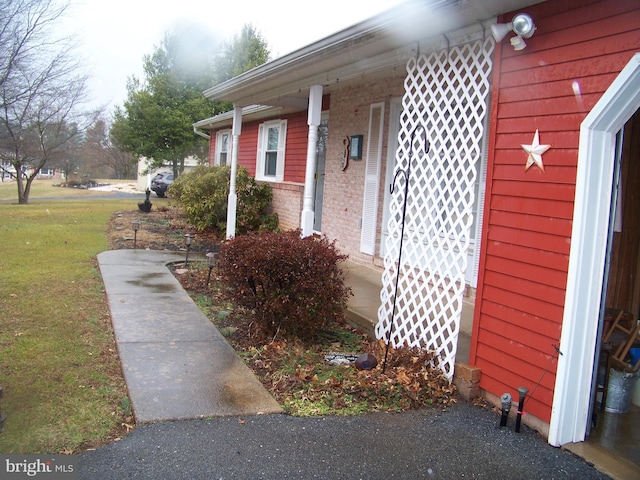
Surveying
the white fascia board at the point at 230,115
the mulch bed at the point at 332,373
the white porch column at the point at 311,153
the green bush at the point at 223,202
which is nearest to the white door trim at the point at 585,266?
the mulch bed at the point at 332,373

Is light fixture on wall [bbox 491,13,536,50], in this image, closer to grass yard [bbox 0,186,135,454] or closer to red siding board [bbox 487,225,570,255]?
red siding board [bbox 487,225,570,255]

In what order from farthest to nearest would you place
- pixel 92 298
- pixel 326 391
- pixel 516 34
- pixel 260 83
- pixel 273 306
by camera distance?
pixel 260 83 < pixel 92 298 < pixel 273 306 < pixel 326 391 < pixel 516 34

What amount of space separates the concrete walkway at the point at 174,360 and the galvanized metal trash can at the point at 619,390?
2.45 m

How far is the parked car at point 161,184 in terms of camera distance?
93.5ft

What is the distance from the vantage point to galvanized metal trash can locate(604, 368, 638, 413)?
3.92 metres

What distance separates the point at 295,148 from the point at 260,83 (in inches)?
139

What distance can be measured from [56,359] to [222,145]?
47.6 ft

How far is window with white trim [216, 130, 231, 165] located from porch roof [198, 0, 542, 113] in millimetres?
9218

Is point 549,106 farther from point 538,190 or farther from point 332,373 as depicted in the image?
point 332,373

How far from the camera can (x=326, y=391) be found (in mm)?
4176

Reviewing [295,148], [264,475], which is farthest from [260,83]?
[264,475]

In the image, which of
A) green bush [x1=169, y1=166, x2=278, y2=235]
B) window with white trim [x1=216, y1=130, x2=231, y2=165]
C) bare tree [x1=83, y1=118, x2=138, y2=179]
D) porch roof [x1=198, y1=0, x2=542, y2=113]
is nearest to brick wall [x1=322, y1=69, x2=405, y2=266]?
porch roof [x1=198, y1=0, x2=542, y2=113]

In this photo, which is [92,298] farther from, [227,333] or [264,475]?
[264,475]

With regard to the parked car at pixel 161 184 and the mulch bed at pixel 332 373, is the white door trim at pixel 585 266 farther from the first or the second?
the parked car at pixel 161 184
